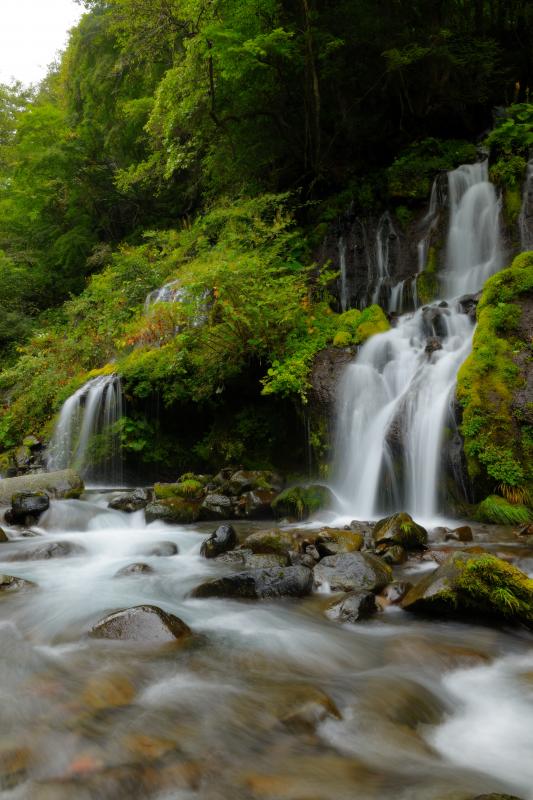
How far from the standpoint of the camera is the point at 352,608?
13.2ft

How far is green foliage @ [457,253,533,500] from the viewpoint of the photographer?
20.0 ft

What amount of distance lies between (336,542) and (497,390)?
9.83 ft

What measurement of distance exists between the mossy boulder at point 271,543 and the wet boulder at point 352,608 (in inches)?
48.6

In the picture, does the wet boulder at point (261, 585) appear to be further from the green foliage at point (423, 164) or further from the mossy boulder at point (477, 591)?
the green foliage at point (423, 164)

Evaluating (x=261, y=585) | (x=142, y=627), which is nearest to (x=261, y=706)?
(x=142, y=627)

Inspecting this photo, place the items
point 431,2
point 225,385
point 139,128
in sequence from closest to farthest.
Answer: point 225,385, point 431,2, point 139,128

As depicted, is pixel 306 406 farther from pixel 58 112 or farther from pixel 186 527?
pixel 58 112

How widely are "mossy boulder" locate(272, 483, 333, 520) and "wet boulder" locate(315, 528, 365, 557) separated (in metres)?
1.77

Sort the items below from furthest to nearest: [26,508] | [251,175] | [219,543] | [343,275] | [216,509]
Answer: [251,175] → [343,275] → [216,509] → [26,508] → [219,543]

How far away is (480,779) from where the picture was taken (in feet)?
7.57

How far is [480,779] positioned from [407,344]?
23.7ft

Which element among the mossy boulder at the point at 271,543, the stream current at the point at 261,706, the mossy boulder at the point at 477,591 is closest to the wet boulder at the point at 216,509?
the mossy boulder at the point at 271,543

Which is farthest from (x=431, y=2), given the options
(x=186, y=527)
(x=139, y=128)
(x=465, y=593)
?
(x=465, y=593)

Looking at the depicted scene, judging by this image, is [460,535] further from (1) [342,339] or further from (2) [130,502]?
(2) [130,502]
